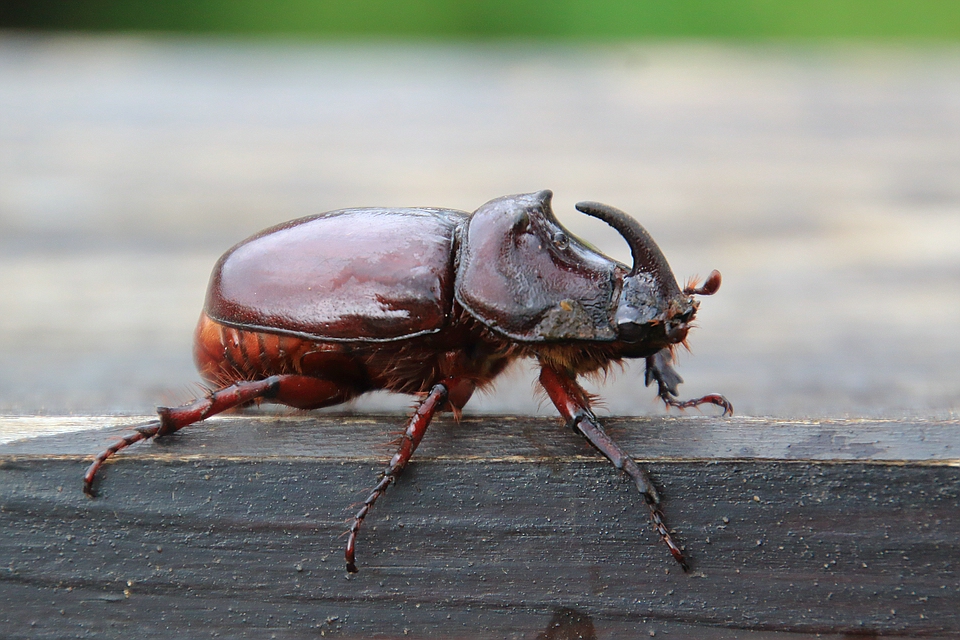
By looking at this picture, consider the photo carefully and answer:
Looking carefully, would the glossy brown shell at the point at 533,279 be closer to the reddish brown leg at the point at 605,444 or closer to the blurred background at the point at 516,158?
the reddish brown leg at the point at 605,444

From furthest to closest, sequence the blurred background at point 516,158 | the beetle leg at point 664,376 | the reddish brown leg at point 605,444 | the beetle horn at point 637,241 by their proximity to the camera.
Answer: the blurred background at point 516,158
the beetle leg at point 664,376
the beetle horn at point 637,241
the reddish brown leg at point 605,444

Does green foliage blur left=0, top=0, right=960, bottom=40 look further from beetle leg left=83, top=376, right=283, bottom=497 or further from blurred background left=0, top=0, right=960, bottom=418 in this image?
beetle leg left=83, top=376, right=283, bottom=497

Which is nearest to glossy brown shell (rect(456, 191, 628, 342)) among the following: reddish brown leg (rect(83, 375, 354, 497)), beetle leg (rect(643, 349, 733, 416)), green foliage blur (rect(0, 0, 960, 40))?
beetle leg (rect(643, 349, 733, 416))

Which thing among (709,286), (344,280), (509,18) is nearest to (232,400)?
(344,280)

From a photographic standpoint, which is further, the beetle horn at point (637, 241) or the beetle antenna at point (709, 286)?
the beetle antenna at point (709, 286)

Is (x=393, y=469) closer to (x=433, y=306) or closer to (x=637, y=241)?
(x=433, y=306)

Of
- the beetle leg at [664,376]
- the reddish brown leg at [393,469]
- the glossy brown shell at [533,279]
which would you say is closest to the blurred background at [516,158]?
the beetle leg at [664,376]
